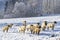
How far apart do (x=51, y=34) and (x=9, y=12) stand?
704 mm

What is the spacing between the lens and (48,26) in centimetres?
279

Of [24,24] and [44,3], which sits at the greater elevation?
[44,3]

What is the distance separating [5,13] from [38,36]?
0.61 m

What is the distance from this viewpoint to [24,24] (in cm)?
281

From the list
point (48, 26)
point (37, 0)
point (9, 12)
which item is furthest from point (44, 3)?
point (9, 12)

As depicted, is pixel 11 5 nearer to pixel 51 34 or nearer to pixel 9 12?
pixel 9 12

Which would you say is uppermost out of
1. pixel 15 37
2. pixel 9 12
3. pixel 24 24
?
pixel 9 12

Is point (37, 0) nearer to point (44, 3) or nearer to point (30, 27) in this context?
point (44, 3)

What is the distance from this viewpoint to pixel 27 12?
285cm

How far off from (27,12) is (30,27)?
0.76ft

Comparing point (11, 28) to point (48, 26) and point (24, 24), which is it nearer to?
point (24, 24)

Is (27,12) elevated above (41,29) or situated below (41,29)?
above

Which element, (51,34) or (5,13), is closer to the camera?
(51,34)

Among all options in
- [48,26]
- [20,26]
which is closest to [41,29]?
[48,26]
